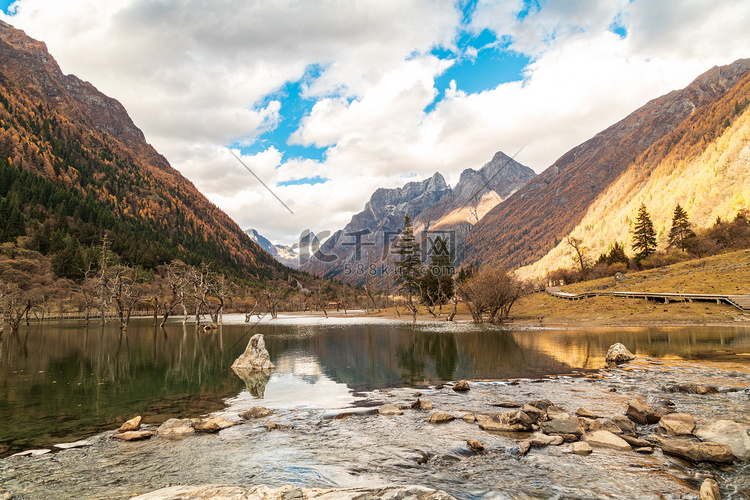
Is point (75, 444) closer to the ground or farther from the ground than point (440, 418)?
farther from the ground

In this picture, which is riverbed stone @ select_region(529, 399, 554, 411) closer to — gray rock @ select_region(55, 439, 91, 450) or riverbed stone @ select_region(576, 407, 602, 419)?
riverbed stone @ select_region(576, 407, 602, 419)

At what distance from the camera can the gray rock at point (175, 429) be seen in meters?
12.9

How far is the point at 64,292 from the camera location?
3775 inches

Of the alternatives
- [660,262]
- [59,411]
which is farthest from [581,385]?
[660,262]

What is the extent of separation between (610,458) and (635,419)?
455 cm

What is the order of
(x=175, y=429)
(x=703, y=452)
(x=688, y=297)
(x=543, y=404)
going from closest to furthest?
(x=703, y=452)
(x=175, y=429)
(x=543, y=404)
(x=688, y=297)

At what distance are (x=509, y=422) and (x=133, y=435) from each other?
42.7 feet

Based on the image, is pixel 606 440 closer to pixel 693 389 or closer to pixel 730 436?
pixel 730 436

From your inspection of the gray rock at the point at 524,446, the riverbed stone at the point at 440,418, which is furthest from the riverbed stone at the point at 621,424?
the riverbed stone at the point at 440,418

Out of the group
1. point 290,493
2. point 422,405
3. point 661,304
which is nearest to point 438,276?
point 661,304

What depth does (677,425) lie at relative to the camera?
11914 mm

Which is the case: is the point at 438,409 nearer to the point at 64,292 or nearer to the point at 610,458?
the point at 610,458

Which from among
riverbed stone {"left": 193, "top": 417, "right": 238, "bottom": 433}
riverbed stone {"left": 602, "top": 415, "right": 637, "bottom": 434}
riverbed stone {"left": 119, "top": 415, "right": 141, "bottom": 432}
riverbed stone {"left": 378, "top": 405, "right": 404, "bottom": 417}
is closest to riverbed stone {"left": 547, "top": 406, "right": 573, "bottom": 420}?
riverbed stone {"left": 602, "top": 415, "right": 637, "bottom": 434}

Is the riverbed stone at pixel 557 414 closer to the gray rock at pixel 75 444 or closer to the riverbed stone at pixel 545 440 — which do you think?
the riverbed stone at pixel 545 440
